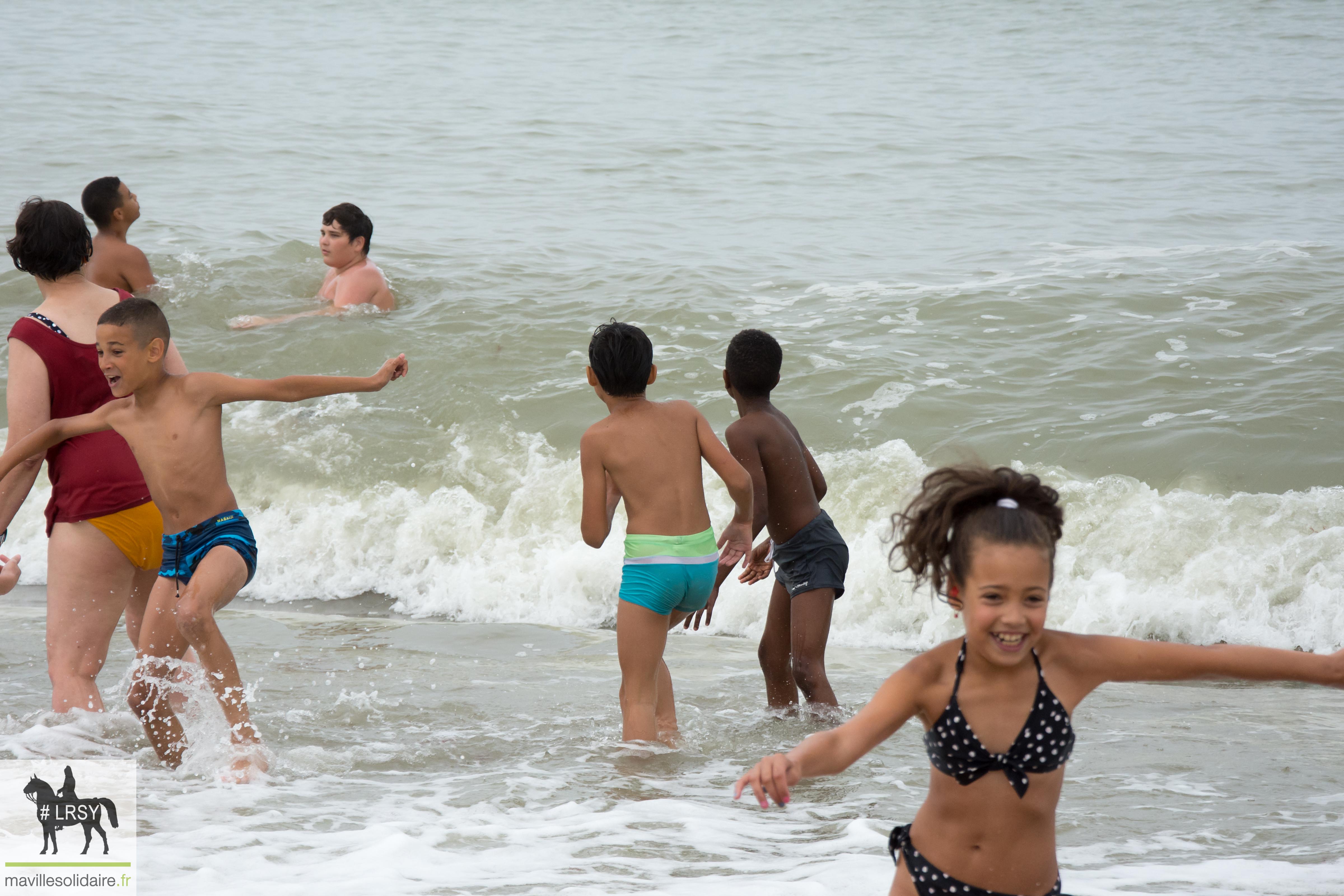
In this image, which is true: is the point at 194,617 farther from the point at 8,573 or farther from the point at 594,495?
the point at 594,495

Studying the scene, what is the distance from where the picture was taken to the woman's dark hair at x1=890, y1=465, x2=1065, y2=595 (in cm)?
256

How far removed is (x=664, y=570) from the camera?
14.8 ft

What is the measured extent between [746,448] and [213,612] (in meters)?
2.09

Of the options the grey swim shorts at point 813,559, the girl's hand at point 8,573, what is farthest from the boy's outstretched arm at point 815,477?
the girl's hand at point 8,573

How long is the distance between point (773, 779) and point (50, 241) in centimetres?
362

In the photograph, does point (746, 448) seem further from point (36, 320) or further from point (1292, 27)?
point (1292, 27)

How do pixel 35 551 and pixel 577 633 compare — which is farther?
pixel 35 551

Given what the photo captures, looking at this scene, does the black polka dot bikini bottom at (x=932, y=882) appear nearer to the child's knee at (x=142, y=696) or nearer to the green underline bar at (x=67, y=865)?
the green underline bar at (x=67, y=865)

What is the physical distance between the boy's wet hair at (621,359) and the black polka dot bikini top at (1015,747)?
212 cm

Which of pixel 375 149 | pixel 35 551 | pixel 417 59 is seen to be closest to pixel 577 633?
pixel 35 551

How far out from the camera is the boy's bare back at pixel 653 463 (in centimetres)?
452

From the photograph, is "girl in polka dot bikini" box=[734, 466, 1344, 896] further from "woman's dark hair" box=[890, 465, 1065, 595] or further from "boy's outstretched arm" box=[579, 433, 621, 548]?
"boy's outstretched arm" box=[579, 433, 621, 548]

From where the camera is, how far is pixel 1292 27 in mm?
22906

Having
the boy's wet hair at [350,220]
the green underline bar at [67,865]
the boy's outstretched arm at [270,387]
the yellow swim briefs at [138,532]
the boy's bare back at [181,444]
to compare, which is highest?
the boy's wet hair at [350,220]
